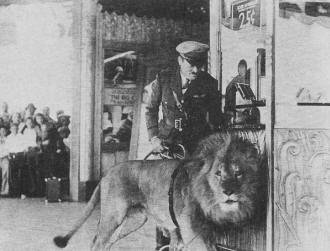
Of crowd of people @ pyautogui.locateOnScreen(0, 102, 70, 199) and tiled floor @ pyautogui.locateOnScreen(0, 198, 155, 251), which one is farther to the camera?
crowd of people @ pyautogui.locateOnScreen(0, 102, 70, 199)

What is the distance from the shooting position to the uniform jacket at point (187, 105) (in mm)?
2924

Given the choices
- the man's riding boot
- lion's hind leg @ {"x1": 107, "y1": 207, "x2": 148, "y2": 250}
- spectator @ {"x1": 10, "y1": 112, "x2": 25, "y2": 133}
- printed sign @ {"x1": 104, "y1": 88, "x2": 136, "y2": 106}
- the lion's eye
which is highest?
printed sign @ {"x1": 104, "y1": 88, "x2": 136, "y2": 106}

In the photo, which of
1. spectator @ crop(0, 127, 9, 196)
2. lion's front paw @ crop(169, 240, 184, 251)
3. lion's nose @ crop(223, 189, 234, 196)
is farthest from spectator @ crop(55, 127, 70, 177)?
lion's nose @ crop(223, 189, 234, 196)

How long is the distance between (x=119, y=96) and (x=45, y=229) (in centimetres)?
117

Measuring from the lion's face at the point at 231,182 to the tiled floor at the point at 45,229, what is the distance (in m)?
0.60

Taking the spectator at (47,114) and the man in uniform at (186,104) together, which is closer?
the man in uniform at (186,104)

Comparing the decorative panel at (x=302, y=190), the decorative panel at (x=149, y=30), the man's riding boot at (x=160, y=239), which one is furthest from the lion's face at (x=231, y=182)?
the decorative panel at (x=149, y=30)

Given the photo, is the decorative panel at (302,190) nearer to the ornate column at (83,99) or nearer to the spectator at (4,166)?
the ornate column at (83,99)

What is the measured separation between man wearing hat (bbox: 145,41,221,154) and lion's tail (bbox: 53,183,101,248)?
0.46m

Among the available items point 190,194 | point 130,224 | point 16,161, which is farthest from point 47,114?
point 190,194

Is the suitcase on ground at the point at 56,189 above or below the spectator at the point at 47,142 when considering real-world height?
below

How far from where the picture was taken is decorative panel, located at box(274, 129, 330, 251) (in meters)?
2.39

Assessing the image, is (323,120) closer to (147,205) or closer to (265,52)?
(265,52)

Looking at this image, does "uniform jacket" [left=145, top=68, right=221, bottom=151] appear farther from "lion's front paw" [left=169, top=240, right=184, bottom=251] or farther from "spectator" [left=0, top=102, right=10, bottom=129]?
"spectator" [left=0, top=102, right=10, bottom=129]
